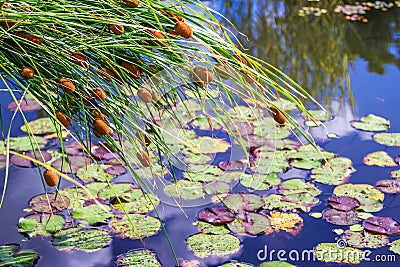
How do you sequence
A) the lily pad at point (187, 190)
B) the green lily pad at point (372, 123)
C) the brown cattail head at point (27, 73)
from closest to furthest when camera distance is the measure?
1. the brown cattail head at point (27, 73)
2. the lily pad at point (187, 190)
3. the green lily pad at point (372, 123)

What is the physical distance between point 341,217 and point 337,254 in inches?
8.3

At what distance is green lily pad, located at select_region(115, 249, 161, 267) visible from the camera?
1829 mm

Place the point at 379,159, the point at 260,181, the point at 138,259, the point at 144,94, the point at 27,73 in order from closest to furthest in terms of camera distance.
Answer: the point at 27,73, the point at 144,94, the point at 138,259, the point at 260,181, the point at 379,159

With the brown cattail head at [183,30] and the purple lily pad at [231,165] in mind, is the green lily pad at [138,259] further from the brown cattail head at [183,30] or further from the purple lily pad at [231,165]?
the brown cattail head at [183,30]

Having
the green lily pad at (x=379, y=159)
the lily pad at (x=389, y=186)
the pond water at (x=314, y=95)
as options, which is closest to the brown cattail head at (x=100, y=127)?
the pond water at (x=314, y=95)

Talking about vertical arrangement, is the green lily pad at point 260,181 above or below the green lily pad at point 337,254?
above

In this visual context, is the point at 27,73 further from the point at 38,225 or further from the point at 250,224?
the point at 250,224

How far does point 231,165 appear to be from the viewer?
2336 millimetres

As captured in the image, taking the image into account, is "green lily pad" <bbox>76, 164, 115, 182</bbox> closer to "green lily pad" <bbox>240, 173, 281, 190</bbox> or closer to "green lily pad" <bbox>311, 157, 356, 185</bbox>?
"green lily pad" <bbox>240, 173, 281, 190</bbox>

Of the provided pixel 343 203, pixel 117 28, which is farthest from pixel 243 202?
pixel 117 28

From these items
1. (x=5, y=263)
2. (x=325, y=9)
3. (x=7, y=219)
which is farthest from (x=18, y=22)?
(x=325, y=9)

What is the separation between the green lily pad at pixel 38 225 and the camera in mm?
1966

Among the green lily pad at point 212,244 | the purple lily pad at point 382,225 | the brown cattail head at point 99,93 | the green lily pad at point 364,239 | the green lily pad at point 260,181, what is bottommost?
the green lily pad at point 364,239

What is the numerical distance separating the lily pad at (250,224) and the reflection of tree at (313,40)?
1.22 meters
